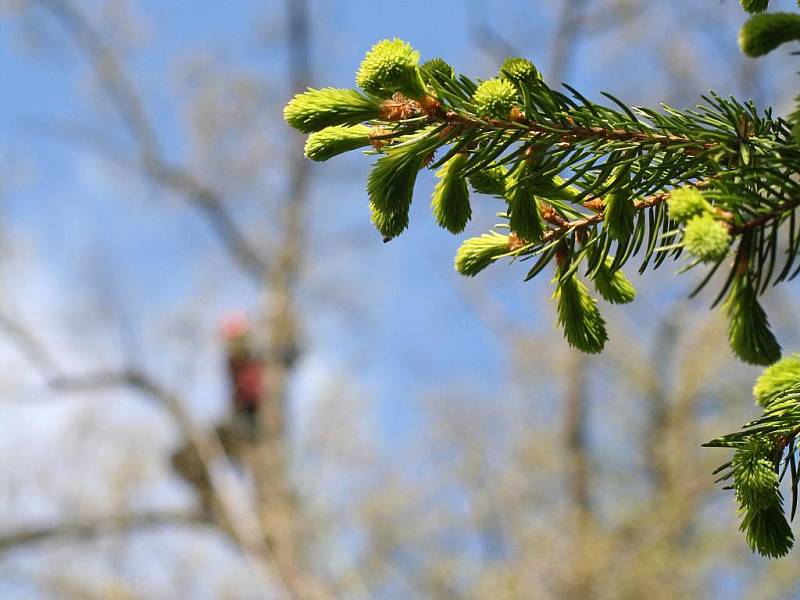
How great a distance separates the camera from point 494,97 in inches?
33.1

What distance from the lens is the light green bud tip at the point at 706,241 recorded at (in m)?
0.73

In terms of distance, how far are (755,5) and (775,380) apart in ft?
1.30

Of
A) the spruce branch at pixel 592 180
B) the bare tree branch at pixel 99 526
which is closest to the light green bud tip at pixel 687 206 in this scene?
the spruce branch at pixel 592 180

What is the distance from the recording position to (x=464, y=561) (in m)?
9.33

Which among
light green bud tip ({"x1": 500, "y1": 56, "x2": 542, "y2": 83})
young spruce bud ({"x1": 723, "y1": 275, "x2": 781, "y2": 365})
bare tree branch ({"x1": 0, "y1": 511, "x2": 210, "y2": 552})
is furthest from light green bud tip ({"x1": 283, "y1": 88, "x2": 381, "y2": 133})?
bare tree branch ({"x1": 0, "y1": 511, "x2": 210, "y2": 552})

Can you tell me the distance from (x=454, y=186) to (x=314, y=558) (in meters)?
7.93

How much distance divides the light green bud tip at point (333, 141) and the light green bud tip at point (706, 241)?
0.33 m

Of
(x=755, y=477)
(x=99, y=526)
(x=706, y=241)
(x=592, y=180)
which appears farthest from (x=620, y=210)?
(x=99, y=526)

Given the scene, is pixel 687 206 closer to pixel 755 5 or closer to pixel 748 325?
pixel 748 325

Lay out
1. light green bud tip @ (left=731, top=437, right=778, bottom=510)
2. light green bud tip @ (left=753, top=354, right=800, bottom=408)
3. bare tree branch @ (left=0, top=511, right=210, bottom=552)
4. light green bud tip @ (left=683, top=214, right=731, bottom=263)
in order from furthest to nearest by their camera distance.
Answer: bare tree branch @ (left=0, top=511, right=210, bottom=552) < light green bud tip @ (left=753, top=354, right=800, bottom=408) < light green bud tip @ (left=731, top=437, right=778, bottom=510) < light green bud tip @ (left=683, top=214, right=731, bottom=263)

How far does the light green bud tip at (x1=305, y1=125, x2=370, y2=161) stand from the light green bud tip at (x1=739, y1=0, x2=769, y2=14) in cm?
42

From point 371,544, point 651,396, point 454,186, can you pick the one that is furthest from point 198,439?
point 454,186

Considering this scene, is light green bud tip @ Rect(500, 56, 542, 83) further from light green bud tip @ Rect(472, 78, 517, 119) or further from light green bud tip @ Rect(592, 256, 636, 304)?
light green bud tip @ Rect(592, 256, 636, 304)

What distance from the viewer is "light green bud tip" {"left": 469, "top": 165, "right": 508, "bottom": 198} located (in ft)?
3.17
